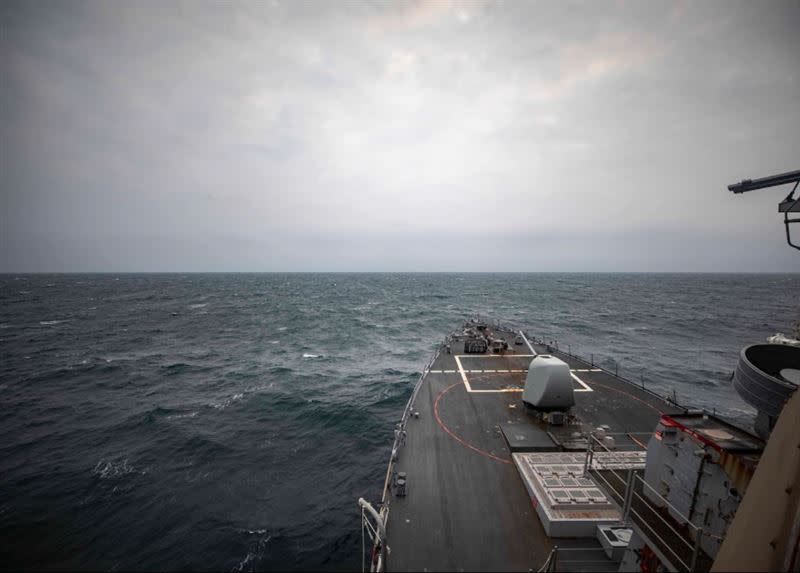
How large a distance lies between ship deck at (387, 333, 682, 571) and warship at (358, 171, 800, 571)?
0.07 m

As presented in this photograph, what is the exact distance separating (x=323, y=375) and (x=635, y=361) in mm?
48718

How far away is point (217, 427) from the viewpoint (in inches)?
1212

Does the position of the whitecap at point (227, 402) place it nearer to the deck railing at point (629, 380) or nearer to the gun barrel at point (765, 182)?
the deck railing at point (629, 380)

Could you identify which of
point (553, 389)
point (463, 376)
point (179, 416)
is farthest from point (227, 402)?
Result: point (553, 389)

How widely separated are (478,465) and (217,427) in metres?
25.3

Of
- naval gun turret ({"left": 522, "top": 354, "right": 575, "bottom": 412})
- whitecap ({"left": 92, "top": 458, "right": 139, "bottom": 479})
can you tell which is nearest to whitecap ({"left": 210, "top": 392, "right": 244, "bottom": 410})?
whitecap ({"left": 92, "top": 458, "right": 139, "bottom": 479})

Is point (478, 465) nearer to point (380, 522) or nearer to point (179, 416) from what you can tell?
point (380, 522)

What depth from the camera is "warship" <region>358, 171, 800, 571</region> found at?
6398 millimetres

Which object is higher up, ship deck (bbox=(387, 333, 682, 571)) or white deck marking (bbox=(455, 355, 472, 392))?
white deck marking (bbox=(455, 355, 472, 392))

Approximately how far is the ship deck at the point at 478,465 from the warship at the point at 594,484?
7 centimetres

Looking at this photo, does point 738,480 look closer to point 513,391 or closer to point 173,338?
point 513,391

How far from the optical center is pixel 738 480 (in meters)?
8.59

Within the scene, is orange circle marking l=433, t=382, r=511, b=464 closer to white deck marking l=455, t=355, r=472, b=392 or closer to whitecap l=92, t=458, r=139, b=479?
white deck marking l=455, t=355, r=472, b=392

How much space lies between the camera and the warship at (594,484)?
6.40m
